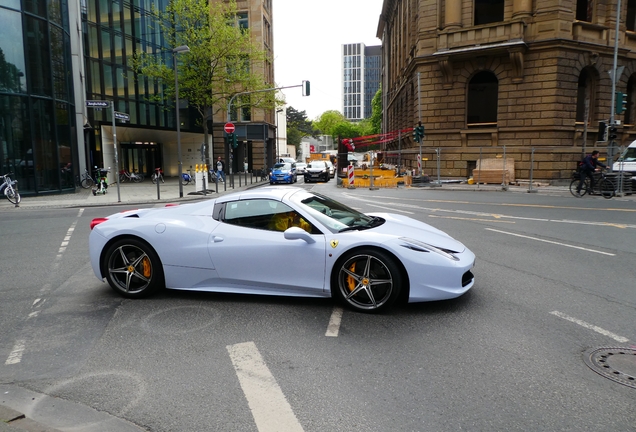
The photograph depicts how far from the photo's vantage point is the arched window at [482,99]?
29.2 m

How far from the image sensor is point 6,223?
12.9m

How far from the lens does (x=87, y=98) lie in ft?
98.1

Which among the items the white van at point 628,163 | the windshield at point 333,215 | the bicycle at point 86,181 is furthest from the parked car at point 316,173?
the windshield at point 333,215

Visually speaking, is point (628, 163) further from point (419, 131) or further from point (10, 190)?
point (10, 190)

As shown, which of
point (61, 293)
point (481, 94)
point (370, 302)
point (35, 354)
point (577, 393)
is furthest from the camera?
point (481, 94)

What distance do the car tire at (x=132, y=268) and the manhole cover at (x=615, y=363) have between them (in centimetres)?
439

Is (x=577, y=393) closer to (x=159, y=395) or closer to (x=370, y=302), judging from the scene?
(x=370, y=302)

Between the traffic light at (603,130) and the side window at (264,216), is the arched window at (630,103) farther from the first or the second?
the side window at (264,216)

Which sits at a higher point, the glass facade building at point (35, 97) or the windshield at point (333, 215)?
the glass facade building at point (35, 97)

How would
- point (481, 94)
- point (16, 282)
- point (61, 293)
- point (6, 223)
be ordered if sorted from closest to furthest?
point (61, 293), point (16, 282), point (6, 223), point (481, 94)

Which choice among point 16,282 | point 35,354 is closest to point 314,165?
Answer: point 16,282

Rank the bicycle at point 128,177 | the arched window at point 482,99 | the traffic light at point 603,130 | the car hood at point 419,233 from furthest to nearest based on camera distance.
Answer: the bicycle at point 128,177
the arched window at point 482,99
the traffic light at point 603,130
the car hood at point 419,233

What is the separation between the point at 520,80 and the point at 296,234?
26474 mm

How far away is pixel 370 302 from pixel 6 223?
11.8m
